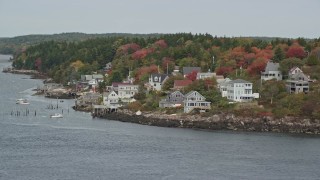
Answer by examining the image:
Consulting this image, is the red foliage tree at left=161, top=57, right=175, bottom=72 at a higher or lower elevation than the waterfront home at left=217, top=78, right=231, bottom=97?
higher

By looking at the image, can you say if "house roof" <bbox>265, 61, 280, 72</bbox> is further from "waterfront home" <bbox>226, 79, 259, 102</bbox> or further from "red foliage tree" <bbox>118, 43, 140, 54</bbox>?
"red foliage tree" <bbox>118, 43, 140, 54</bbox>

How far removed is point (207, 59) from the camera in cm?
5325

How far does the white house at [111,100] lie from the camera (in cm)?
4366

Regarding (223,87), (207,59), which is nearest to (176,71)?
(207,59)

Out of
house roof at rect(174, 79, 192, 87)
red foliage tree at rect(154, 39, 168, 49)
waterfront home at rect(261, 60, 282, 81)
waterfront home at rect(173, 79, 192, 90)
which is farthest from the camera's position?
red foliage tree at rect(154, 39, 168, 49)

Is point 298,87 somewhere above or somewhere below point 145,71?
below

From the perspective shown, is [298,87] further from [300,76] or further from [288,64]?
[288,64]

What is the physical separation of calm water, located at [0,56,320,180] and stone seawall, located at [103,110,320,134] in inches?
41.4

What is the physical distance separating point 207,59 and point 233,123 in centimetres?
1769

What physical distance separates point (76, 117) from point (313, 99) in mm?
13481

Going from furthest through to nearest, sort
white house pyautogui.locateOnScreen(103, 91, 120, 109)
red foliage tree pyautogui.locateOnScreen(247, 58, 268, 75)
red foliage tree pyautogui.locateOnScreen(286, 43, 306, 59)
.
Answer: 1. red foliage tree pyautogui.locateOnScreen(286, 43, 306, 59)
2. red foliage tree pyautogui.locateOnScreen(247, 58, 268, 75)
3. white house pyautogui.locateOnScreen(103, 91, 120, 109)

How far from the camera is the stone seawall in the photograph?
115 feet

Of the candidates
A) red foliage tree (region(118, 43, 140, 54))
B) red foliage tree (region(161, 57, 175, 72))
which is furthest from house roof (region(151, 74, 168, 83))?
red foliage tree (region(118, 43, 140, 54))

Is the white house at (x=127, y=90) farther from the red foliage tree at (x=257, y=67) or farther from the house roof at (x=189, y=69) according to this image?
the red foliage tree at (x=257, y=67)
